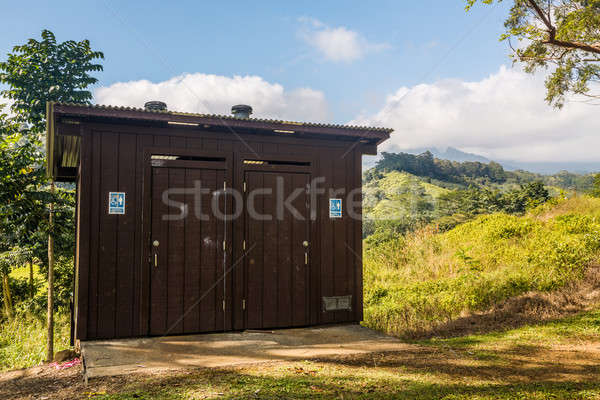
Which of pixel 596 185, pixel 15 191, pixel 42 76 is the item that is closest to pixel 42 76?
pixel 42 76

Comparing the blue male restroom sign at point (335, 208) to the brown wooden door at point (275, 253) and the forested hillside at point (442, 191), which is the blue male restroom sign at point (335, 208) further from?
the forested hillside at point (442, 191)

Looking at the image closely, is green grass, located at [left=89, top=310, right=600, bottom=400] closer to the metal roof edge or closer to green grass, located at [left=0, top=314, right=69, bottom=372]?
the metal roof edge

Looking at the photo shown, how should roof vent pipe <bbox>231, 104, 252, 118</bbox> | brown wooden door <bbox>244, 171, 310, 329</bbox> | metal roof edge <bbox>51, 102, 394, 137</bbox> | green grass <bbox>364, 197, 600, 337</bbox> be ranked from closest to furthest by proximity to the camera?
metal roof edge <bbox>51, 102, 394, 137</bbox>
brown wooden door <bbox>244, 171, 310, 329</bbox>
roof vent pipe <bbox>231, 104, 252, 118</bbox>
green grass <bbox>364, 197, 600, 337</bbox>

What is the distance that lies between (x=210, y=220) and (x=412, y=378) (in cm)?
341

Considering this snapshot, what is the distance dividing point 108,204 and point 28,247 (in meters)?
4.30

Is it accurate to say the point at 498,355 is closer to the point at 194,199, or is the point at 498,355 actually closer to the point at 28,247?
the point at 194,199

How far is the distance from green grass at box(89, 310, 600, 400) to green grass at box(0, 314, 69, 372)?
19.5ft

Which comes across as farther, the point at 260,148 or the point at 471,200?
the point at 471,200

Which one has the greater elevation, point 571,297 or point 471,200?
point 471,200

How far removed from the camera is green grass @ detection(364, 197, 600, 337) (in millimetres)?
7859

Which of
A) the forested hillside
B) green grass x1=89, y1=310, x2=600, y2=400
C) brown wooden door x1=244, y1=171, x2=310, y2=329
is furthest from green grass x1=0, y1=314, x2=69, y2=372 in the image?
the forested hillside

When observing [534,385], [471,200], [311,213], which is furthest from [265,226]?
[471,200]

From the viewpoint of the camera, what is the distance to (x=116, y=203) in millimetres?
5730

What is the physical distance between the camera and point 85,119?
5605 mm
